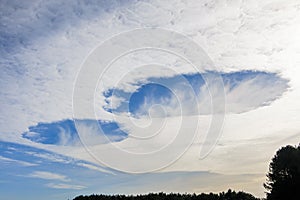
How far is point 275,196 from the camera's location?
280 ft

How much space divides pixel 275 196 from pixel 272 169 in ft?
27.7

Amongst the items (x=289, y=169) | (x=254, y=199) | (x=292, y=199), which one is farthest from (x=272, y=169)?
(x=254, y=199)

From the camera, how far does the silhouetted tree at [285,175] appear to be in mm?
80188

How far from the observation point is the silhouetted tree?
8019 cm

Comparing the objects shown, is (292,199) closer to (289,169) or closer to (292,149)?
(289,169)

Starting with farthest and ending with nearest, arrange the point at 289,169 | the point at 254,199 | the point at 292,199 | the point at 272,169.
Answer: the point at 254,199 → the point at 272,169 → the point at 289,169 → the point at 292,199

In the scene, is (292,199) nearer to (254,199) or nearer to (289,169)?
(289,169)

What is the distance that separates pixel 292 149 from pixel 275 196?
1356 cm

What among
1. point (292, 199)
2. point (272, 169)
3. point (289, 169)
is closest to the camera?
point (292, 199)

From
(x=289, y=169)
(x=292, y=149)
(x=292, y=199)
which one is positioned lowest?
(x=292, y=199)

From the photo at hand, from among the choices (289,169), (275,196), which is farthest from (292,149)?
(275,196)

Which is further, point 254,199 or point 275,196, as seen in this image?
point 254,199

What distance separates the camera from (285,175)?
84.6 metres

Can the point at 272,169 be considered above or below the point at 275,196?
above
